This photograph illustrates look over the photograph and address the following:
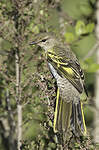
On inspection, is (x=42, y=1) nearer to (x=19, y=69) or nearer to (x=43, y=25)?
(x=43, y=25)

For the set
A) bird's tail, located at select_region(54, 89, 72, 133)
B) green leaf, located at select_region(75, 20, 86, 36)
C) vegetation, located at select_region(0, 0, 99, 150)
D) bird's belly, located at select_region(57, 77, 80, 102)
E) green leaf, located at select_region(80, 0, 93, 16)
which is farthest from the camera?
green leaf, located at select_region(80, 0, 93, 16)

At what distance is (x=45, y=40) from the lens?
4.68 meters

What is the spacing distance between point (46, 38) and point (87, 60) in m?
0.65

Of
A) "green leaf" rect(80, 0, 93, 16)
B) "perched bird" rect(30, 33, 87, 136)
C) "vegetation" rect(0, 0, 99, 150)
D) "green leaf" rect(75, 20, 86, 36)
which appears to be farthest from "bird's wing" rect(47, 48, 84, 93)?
"green leaf" rect(80, 0, 93, 16)

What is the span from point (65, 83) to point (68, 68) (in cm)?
22

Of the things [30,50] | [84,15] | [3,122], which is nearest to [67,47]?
[30,50]

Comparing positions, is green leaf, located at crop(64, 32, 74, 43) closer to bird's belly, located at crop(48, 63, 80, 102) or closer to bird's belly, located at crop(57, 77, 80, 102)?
bird's belly, located at crop(48, 63, 80, 102)

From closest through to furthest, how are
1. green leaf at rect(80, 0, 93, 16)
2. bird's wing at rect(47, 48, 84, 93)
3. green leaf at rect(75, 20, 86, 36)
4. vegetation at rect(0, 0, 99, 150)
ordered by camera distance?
vegetation at rect(0, 0, 99, 150) < bird's wing at rect(47, 48, 84, 93) < green leaf at rect(75, 20, 86, 36) < green leaf at rect(80, 0, 93, 16)

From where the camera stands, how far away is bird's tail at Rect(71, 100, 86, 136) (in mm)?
3523

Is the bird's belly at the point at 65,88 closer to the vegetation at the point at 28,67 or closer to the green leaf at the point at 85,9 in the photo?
the vegetation at the point at 28,67

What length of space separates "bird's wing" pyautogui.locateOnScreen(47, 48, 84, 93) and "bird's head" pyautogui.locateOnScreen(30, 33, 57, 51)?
186 millimetres

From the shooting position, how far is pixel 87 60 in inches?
182

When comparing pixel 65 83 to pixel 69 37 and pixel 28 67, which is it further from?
pixel 69 37

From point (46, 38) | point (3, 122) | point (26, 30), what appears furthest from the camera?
point (3, 122)
